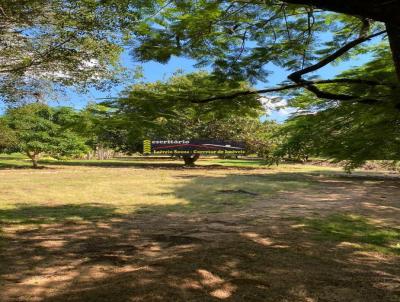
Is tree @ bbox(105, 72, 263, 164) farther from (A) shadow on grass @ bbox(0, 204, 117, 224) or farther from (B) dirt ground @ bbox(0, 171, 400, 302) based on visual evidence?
(A) shadow on grass @ bbox(0, 204, 117, 224)

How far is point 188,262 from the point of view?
5520 mm

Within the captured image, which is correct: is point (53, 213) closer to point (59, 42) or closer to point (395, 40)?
point (59, 42)

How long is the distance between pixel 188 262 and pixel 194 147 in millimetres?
29568

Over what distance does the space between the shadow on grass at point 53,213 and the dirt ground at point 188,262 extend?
513 millimetres

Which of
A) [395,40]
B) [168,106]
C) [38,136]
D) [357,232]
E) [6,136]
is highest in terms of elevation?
[38,136]

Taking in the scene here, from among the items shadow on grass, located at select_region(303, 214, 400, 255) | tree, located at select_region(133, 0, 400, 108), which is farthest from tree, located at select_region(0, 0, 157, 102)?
shadow on grass, located at select_region(303, 214, 400, 255)

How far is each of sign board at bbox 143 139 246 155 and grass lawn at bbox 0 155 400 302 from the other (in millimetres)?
22098

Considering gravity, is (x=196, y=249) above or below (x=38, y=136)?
below

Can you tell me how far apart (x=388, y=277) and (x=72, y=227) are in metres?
Answer: 5.91

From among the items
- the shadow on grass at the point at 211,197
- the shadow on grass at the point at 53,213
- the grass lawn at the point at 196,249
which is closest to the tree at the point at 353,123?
the grass lawn at the point at 196,249

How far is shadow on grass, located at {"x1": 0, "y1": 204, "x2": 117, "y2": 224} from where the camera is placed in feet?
30.1

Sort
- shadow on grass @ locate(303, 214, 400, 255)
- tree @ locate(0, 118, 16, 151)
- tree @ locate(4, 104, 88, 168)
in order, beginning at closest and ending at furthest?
shadow on grass @ locate(303, 214, 400, 255)
tree @ locate(0, 118, 16, 151)
tree @ locate(4, 104, 88, 168)

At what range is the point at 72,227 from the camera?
329 inches

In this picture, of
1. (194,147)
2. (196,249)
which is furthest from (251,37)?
(194,147)
